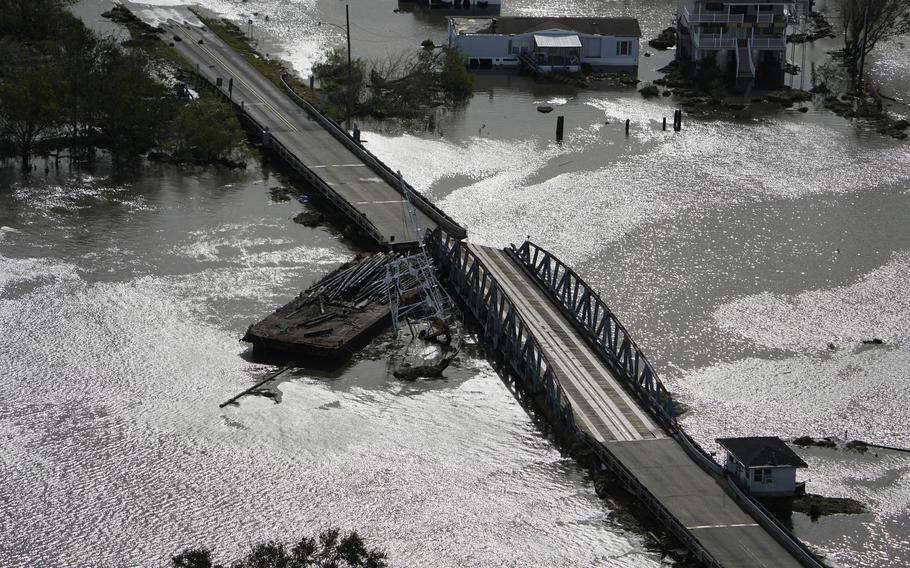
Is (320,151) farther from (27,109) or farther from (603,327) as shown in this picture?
(603,327)

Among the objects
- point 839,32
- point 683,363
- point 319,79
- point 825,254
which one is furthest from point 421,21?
point 683,363

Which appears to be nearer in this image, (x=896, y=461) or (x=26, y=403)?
(x=896, y=461)

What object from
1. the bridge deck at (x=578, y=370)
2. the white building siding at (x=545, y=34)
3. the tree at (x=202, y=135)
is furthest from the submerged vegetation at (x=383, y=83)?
the bridge deck at (x=578, y=370)

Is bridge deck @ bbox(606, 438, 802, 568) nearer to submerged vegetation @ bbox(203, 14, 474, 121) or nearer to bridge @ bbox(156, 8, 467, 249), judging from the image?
bridge @ bbox(156, 8, 467, 249)

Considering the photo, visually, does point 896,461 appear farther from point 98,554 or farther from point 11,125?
point 11,125

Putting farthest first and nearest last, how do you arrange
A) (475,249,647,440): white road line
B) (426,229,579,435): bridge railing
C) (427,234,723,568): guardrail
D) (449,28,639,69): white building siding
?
(449,28,639,69): white building siding < (426,229,579,435): bridge railing < (475,249,647,440): white road line < (427,234,723,568): guardrail

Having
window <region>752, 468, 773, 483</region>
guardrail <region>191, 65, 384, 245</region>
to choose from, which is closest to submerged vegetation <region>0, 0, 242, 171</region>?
guardrail <region>191, 65, 384, 245</region>
